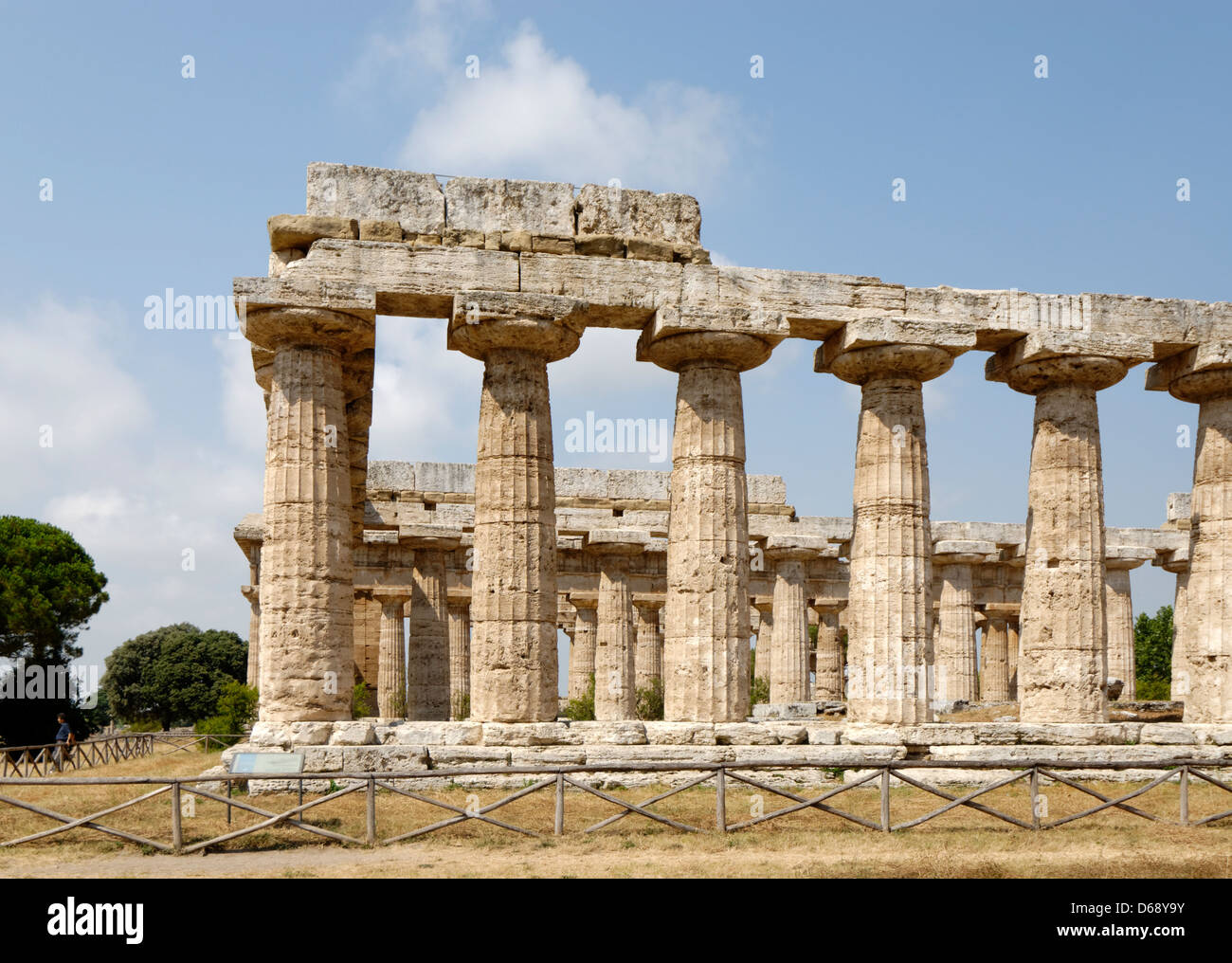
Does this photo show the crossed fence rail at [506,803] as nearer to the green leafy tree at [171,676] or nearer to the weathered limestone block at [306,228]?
the weathered limestone block at [306,228]

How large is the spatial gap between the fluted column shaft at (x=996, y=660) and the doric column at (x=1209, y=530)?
81.8ft

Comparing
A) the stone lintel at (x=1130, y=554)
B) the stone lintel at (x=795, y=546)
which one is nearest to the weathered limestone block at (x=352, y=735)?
the stone lintel at (x=795, y=546)

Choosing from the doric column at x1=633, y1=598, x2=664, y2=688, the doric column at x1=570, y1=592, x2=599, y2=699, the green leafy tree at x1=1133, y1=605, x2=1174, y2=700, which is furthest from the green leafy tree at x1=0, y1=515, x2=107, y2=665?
the green leafy tree at x1=1133, y1=605, x2=1174, y2=700

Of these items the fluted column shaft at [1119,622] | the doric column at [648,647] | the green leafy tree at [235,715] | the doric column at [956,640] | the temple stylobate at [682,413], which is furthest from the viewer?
the doric column at [648,647]

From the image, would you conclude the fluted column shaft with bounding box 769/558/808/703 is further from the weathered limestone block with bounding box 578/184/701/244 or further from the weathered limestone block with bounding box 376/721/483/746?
the weathered limestone block with bounding box 376/721/483/746

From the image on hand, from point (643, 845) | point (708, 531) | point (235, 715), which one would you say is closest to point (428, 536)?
point (235, 715)

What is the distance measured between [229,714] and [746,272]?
22.2 meters

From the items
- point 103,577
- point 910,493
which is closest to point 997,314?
point 910,493

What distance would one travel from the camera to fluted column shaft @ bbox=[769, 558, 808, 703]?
123ft

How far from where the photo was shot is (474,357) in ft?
67.8

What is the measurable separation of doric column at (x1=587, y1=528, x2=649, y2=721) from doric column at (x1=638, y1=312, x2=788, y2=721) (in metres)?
12.9

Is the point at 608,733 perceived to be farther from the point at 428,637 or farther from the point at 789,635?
the point at 789,635

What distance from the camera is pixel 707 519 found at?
2047 cm

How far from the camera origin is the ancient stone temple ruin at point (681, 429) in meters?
19.2
